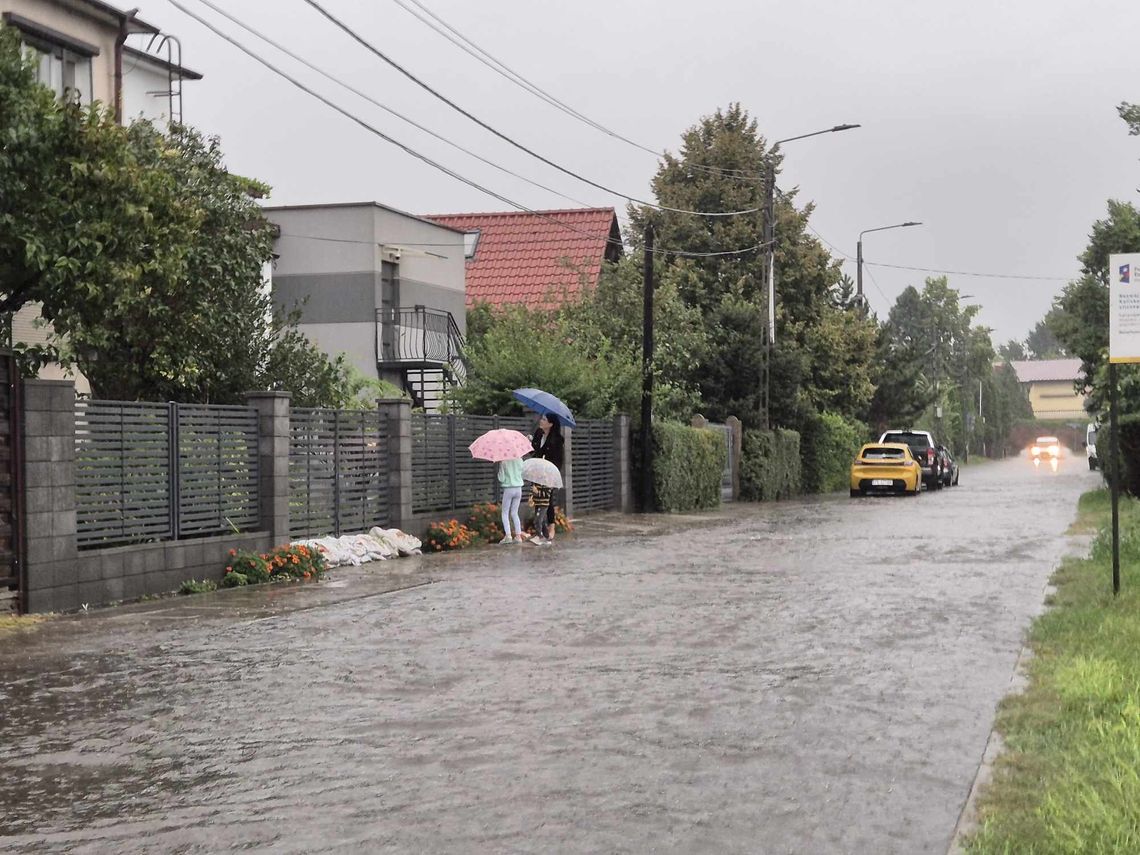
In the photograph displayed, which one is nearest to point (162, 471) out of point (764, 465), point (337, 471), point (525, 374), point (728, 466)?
point (337, 471)

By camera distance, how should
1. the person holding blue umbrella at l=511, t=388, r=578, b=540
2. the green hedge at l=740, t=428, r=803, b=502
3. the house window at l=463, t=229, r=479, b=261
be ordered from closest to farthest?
the person holding blue umbrella at l=511, t=388, r=578, b=540 → the green hedge at l=740, t=428, r=803, b=502 → the house window at l=463, t=229, r=479, b=261

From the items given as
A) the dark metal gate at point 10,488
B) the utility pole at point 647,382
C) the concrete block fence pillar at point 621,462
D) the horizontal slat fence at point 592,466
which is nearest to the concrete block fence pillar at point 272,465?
the dark metal gate at point 10,488

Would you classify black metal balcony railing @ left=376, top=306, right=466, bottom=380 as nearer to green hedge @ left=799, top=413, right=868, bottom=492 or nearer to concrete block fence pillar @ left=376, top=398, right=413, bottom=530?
green hedge @ left=799, top=413, right=868, bottom=492

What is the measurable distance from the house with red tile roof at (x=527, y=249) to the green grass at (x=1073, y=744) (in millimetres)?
36875

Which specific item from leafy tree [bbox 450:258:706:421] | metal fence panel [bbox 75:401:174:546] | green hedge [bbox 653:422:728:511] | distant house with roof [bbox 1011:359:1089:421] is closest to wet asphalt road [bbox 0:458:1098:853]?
metal fence panel [bbox 75:401:174:546]

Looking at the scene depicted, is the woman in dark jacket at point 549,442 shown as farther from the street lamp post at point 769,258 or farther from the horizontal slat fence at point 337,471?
the street lamp post at point 769,258

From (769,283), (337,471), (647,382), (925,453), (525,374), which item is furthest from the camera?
(925,453)

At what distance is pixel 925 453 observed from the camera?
46750mm

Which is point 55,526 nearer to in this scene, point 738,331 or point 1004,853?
point 1004,853

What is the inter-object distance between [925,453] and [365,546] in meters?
30.4

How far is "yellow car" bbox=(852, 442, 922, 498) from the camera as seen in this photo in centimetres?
4247

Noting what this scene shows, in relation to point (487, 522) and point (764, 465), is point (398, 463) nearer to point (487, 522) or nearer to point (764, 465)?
point (487, 522)

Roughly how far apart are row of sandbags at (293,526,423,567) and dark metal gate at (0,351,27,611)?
186 inches

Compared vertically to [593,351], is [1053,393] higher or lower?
higher
